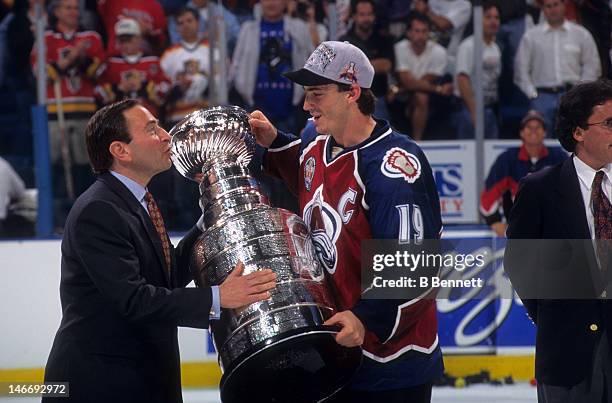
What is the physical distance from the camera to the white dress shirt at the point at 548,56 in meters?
6.31

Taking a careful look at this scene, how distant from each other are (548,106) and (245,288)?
4204 mm

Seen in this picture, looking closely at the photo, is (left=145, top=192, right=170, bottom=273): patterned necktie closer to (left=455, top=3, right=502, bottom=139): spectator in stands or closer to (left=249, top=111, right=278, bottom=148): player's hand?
(left=249, top=111, right=278, bottom=148): player's hand

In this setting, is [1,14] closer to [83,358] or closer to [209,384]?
[209,384]

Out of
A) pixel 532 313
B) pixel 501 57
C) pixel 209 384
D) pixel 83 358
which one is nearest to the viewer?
pixel 83 358

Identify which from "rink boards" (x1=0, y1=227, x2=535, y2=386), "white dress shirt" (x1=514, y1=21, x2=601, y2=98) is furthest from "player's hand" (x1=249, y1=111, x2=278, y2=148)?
"white dress shirt" (x1=514, y1=21, x2=601, y2=98)

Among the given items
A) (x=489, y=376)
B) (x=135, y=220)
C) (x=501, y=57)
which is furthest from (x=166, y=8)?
(x=135, y=220)

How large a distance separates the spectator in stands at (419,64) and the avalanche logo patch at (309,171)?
3.46 m

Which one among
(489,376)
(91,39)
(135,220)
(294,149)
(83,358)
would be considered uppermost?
(91,39)

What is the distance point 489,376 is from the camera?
5.57 m

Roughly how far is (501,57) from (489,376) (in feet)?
6.65

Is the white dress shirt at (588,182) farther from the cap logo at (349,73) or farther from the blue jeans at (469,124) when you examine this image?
the blue jeans at (469,124)

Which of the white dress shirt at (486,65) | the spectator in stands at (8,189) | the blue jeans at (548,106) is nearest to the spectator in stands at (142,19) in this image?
the spectator in stands at (8,189)

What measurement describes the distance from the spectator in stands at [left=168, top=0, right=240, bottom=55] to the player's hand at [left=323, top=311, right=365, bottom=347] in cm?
389

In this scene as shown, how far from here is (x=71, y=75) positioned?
6.26 metres
